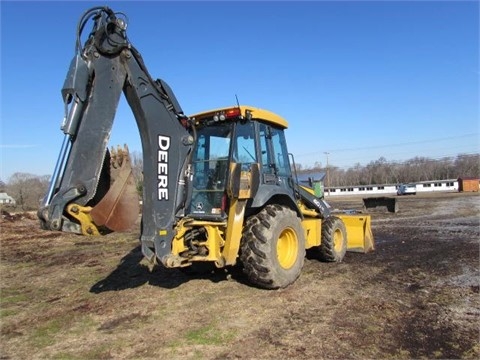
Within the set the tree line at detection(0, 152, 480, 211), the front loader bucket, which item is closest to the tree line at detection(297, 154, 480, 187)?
the tree line at detection(0, 152, 480, 211)

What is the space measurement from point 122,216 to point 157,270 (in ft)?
9.88

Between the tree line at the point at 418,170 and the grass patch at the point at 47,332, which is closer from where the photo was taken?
the grass patch at the point at 47,332

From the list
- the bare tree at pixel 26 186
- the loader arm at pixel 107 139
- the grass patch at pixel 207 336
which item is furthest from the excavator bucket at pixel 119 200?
the bare tree at pixel 26 186

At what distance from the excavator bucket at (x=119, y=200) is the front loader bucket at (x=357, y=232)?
5.89 meters

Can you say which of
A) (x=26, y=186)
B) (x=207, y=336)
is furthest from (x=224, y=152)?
(x=26, y=186)

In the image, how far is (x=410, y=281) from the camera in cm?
721

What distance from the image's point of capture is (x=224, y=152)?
677 cm

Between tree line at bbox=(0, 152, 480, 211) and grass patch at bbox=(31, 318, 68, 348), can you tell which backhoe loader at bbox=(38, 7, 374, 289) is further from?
tree line at bbox=(0, 152, 480, 211)

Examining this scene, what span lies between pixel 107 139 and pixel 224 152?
202 centimetres

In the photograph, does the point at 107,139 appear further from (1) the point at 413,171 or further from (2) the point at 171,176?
(1) the point at 413,171

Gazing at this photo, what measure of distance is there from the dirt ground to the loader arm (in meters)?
1.11

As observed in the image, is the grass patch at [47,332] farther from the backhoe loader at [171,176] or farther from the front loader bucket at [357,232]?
the front loader bucket at [357,232]

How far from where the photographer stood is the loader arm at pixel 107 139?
16.7 ft

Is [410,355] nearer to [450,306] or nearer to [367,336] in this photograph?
[367,336]
